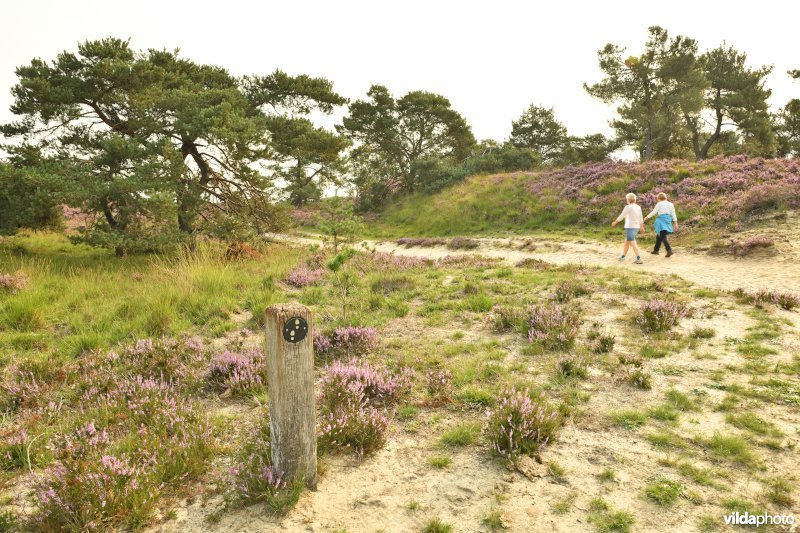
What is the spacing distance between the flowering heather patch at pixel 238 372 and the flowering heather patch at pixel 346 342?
1056mm

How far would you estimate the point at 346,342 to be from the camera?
691 centimetres

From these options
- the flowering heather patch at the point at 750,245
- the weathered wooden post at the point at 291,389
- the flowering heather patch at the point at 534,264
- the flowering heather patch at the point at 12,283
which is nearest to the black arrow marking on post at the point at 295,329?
the weathered wooden post at the point at 291,389

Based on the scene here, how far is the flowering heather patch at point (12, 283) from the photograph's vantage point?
361 inches

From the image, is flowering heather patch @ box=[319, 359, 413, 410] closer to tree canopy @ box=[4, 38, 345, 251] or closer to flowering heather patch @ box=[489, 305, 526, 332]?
flowering heather patch @ box=[489, 305, 526, 332]

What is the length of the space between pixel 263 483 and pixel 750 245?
15.3 metres

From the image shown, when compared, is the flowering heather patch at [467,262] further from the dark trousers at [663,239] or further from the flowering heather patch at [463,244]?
the dark trousers at [663,239]

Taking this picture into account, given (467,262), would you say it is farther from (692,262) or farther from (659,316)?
(659,316)

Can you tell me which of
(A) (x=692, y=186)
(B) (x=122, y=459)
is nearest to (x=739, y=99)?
(A) (x=692, y=186)

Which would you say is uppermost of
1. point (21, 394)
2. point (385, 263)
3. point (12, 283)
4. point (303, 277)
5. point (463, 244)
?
point (463, 244)

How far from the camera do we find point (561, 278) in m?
11.0

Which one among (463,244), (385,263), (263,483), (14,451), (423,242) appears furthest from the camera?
(423,242)

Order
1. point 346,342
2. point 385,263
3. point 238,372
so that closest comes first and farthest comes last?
point 238,372
point 346,342
point 385,263

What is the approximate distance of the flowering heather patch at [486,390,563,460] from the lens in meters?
4.05

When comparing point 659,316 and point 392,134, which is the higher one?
point 392,134
